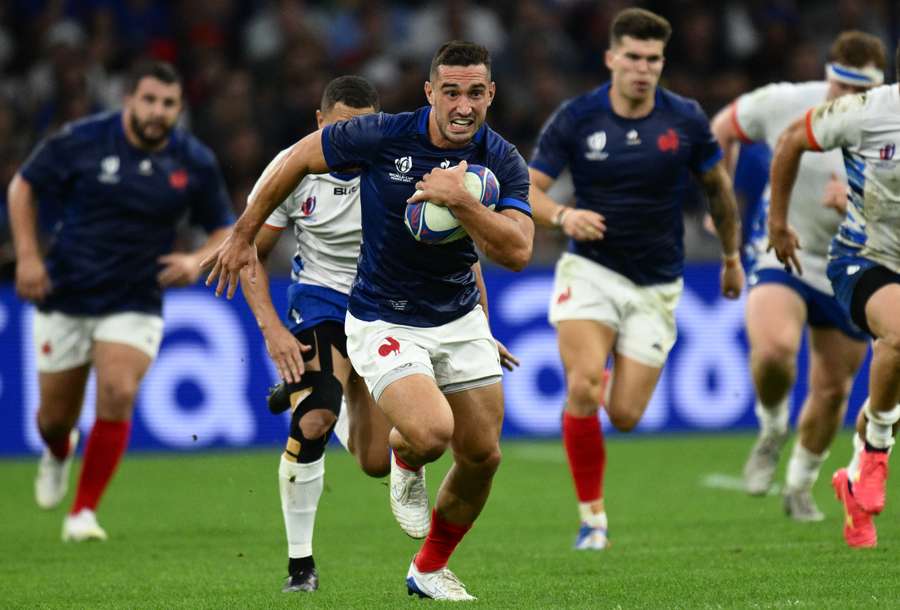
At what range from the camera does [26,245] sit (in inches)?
383

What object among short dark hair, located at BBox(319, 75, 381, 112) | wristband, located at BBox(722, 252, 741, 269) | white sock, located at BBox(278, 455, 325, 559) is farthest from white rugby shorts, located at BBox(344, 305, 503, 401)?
wristband, located at BBox(722, 252, 741, 269)

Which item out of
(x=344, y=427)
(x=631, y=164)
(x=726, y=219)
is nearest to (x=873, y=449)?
(x=726, y=219)

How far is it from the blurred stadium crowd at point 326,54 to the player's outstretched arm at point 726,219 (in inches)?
207

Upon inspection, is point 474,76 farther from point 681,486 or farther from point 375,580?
point 681,486

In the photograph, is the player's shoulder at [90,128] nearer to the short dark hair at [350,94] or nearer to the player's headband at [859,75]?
the short dark hair at [350,94]

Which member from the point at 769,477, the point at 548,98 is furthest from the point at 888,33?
the point at 769,477

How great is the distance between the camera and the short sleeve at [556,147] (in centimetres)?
902

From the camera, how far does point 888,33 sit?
58.4 feet

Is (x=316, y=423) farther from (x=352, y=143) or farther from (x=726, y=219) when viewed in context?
(x=726, y=219)

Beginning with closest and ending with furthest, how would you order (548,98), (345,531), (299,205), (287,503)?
1. (287,503)
2. (299,205)
3. (345,531)
4. (548,98)

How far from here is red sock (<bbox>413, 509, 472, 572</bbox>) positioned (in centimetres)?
671

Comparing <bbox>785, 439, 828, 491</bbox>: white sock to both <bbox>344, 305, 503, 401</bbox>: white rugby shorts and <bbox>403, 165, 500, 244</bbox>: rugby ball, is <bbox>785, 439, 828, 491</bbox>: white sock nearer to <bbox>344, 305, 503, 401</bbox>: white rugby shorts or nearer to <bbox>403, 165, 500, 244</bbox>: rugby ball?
<bbox>344, 305, 503, 401</bbox>: white rugby shorts

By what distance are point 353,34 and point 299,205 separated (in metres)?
9.49

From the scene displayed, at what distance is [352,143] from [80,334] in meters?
4.05
